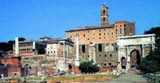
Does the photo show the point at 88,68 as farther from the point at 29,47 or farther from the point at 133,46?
the point at 29,47

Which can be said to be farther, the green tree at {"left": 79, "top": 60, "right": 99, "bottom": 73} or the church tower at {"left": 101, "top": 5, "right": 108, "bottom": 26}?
the church tower at {"left": 101, "top": 5, "right": 108, "bottom": 26}

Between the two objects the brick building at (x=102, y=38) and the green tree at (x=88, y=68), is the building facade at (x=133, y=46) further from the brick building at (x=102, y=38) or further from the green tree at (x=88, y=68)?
the brick building at (x=102, y=38)

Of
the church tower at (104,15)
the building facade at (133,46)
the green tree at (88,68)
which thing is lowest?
the green tree at (88,68)

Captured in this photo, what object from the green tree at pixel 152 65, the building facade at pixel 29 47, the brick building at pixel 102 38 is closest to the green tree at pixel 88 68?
the green tree at pixel 152 65

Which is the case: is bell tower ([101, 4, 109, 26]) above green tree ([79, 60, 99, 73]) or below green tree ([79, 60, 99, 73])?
above

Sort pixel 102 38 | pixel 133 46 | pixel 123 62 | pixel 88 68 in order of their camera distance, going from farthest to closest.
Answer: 1. pixel 102 38
2. pixel 123 62
3. pixel 133 46
4. pixel 88 68

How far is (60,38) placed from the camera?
102375mm

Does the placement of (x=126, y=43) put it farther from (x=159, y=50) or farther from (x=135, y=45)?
(x=159, y=50)

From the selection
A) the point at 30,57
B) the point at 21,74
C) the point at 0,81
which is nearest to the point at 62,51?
the point at 30,57

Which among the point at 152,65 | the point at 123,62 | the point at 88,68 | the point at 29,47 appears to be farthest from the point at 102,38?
the point at 152,65

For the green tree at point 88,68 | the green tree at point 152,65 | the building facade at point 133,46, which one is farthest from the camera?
the building facade at point 133,46

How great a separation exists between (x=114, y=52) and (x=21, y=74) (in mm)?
41553

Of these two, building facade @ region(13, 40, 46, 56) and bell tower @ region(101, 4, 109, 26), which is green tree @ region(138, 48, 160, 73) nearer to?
building facade @ region(13, 40, 46, 56)

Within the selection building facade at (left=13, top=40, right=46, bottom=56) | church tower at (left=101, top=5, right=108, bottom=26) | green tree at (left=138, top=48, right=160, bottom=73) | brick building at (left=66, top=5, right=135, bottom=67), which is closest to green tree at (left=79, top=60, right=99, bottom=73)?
green tree at (left=138, top=48, right=160, bottom=73)
